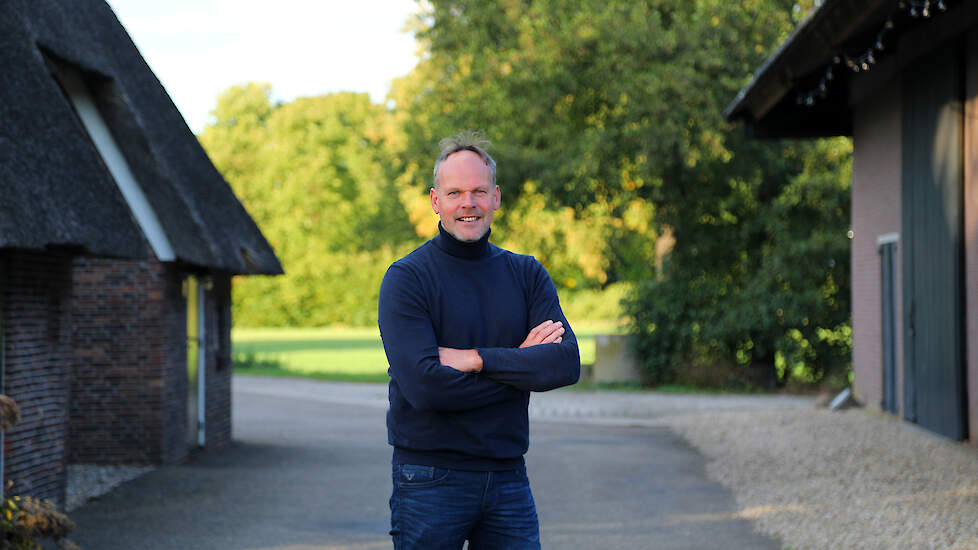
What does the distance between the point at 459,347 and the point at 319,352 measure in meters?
39.2

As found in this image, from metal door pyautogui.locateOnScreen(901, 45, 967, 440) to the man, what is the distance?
9427mm

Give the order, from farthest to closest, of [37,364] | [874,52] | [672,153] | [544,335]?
1. [672,153]
2. [874,52]
3. [37,364]
4. [544,335]

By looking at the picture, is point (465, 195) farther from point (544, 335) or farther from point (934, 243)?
point (934, 243)

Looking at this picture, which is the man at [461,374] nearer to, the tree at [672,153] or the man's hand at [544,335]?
the man's hand at [544,335]

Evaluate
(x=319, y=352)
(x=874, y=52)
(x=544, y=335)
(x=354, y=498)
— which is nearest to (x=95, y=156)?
(x=354, y=498)

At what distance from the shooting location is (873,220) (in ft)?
52.4

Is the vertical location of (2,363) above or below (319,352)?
above

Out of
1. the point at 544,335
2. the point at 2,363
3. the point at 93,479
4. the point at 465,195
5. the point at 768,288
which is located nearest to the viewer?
the point at 465,195

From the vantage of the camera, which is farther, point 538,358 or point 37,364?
point 37,364

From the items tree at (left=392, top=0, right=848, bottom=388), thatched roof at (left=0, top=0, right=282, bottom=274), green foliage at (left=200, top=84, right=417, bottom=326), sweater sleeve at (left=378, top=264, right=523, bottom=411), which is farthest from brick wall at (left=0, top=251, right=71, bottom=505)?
green foliage at (left=200, top=84, right=417, bottom=326)

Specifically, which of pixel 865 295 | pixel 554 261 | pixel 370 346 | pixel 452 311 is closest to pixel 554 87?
pixel 865 295

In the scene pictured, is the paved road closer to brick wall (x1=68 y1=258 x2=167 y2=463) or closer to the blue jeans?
brick wall (x1=68 y1=258 x2=167 y2=463)

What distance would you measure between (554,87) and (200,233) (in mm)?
12156

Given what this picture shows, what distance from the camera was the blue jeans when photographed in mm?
3691
